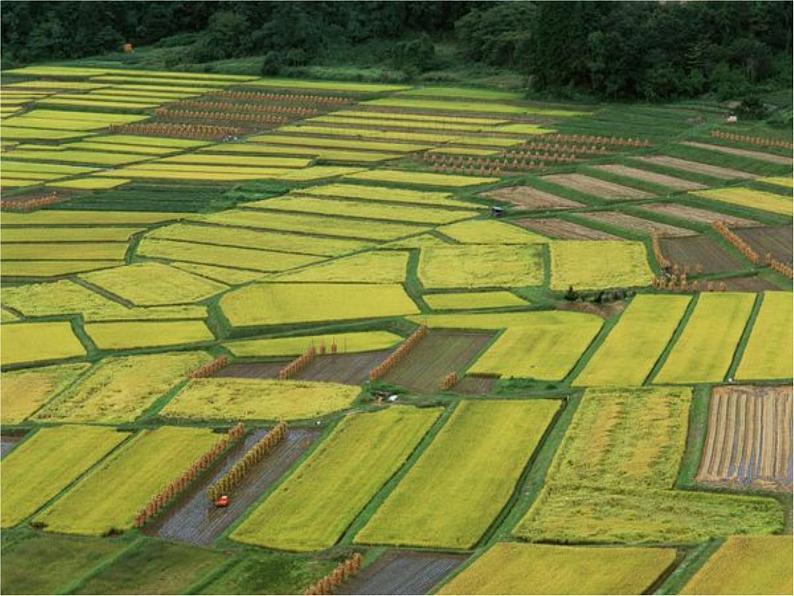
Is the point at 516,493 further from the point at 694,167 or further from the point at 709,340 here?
the point at 694,167

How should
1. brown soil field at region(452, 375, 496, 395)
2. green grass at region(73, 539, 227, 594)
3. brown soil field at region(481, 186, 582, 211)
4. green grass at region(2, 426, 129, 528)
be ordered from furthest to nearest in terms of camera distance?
brown soil field at region(481, 186, 582, 211) → brown soil field at region(452, 375, 496, 395) → green grass at region(2, 426, 129, 528) → green grass at region(73, 539, 227, 594)

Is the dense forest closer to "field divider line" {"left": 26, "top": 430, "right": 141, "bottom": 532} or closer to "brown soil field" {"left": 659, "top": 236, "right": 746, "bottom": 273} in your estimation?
"brown soil field" {"left": 659, "top": 236, "right": 746, "bottom": 273}

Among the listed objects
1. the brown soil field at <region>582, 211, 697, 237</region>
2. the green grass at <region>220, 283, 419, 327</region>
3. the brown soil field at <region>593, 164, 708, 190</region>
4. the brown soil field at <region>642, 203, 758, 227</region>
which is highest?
the brown soil field at <region>593, 164, 708, 190</region>

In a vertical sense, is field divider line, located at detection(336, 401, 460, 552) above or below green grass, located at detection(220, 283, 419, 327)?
below

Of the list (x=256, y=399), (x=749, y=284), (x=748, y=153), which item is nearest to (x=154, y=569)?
(x=256, y=399)

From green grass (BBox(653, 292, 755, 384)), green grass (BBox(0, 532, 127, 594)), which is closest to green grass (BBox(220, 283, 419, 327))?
green grass (BBox(653, 292, 755, 384))

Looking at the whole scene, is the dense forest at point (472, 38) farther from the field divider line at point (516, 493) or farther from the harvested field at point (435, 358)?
the field divider line at point (516, 493)

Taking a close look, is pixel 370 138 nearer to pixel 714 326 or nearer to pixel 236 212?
pixel 236 212
